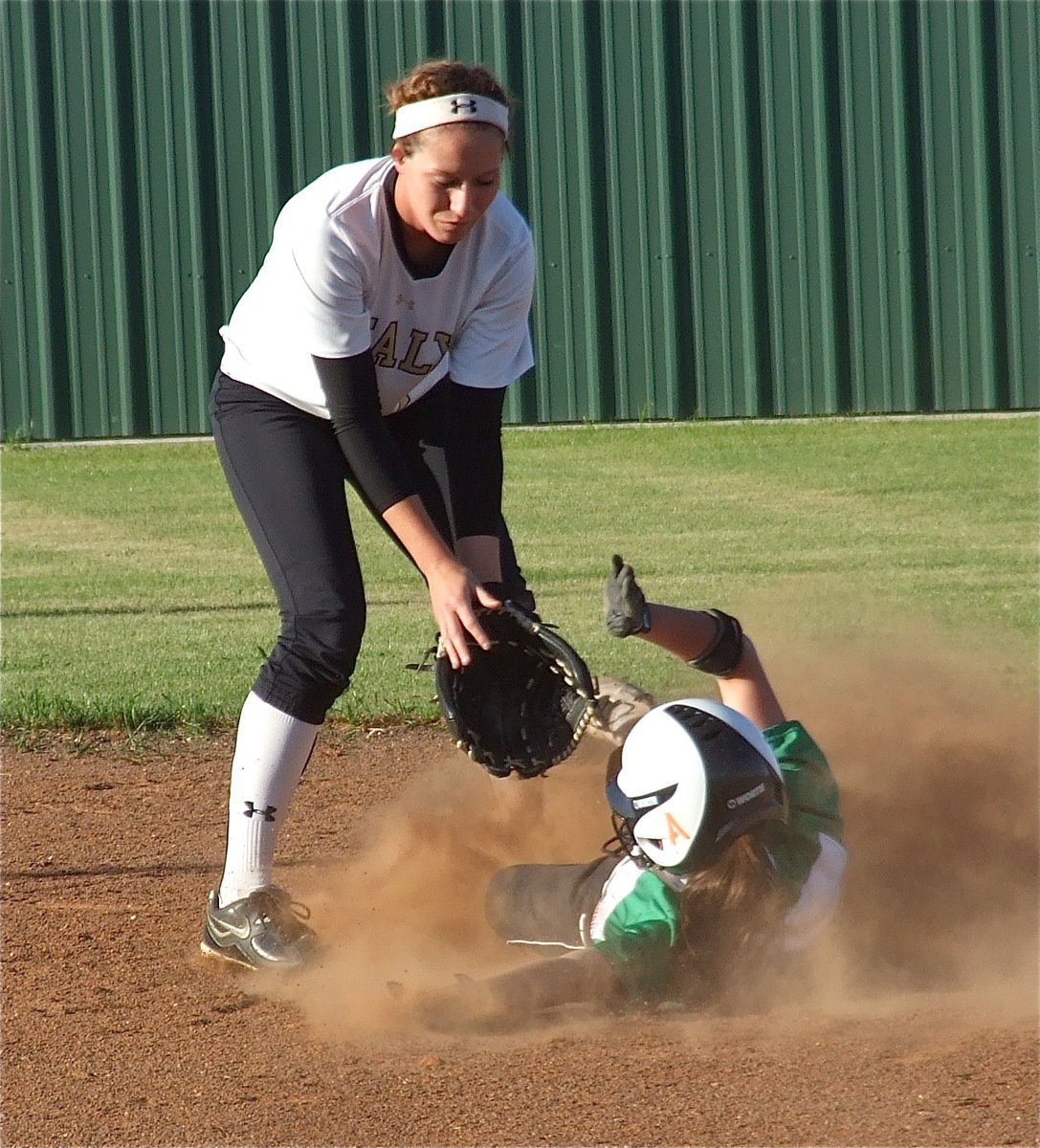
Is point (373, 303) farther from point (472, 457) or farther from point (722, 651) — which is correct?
point (722, 651)

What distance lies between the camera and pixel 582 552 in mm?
9977

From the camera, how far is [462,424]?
4.17 m

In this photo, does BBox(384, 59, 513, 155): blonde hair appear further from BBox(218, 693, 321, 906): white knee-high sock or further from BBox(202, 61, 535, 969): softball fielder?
BBox(218, 693, 321, 906): white knee-high sock

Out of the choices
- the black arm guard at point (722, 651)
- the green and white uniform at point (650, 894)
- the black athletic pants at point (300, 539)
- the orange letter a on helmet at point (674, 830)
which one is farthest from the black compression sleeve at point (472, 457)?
the orange letter a on helmet at point (674, 830)

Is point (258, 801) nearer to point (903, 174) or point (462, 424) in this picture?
point (462, 424)

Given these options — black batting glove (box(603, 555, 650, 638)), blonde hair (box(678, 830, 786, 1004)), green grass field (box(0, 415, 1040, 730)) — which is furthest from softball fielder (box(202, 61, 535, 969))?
green grass field (box(0, 415, 1040, 730))

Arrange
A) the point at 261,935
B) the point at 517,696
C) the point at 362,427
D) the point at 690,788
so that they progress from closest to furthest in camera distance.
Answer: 1. the point at 690,788
2. the point at 362,427
3. the point at 261,935
4. the point at 517,696

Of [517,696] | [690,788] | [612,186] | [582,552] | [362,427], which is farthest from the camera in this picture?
[612,186]

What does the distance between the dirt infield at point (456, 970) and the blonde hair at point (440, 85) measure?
1.93 meters

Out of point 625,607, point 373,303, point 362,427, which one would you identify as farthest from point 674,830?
point 373,303

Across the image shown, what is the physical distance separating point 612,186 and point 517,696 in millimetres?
10960

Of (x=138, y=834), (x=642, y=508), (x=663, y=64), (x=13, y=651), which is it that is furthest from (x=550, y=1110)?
(x=663, y=64)

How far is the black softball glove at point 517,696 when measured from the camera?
157 inches

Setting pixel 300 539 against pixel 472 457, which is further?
pixel 472 457
